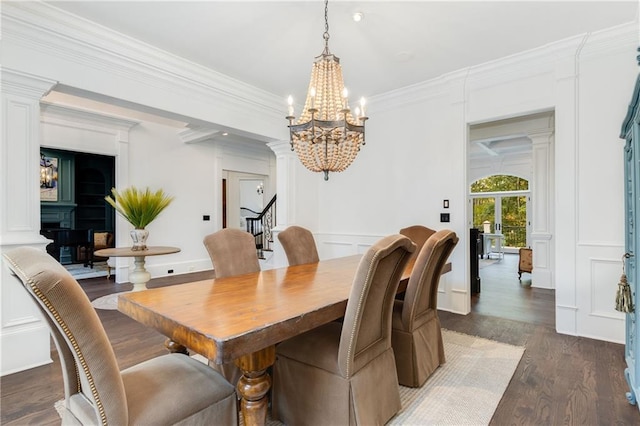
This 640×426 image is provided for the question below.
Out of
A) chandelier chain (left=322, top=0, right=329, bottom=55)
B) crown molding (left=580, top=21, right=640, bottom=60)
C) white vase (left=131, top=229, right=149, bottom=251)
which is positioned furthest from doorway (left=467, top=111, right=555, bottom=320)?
white vase (left=131, top=229, right=149, bottom=251)

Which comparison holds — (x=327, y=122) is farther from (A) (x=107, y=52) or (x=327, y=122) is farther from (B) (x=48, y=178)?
(B) (x=48, y=178)

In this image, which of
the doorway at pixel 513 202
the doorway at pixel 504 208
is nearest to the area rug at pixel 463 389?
the doorway at pixel 513 202

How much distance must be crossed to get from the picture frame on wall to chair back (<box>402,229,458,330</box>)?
8474 mm

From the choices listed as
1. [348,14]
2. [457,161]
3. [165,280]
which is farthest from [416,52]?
[165,280]

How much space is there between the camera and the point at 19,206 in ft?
7.72

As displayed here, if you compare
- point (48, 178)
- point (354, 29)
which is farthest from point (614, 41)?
point (48, 178)

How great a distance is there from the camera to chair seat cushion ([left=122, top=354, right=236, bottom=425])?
1.12m

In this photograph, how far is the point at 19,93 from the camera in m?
2.36

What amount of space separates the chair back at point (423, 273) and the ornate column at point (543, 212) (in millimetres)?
3693

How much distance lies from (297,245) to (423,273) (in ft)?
4.25

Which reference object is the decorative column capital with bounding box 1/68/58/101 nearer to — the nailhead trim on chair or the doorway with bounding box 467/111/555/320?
the nailhead trim on chair

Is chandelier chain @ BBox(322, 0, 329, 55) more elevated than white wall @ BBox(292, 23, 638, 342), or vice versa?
chandelier chain @ BBox(322, 0, 329, 55)

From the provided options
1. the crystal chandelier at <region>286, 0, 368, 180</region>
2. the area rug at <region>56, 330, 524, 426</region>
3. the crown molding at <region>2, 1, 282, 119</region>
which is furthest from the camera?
the crown molding at <region>2, 1, 282, 119</region>

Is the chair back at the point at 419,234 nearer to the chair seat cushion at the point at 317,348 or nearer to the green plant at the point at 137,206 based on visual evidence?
the chair seat cushion at the point at 317,348
